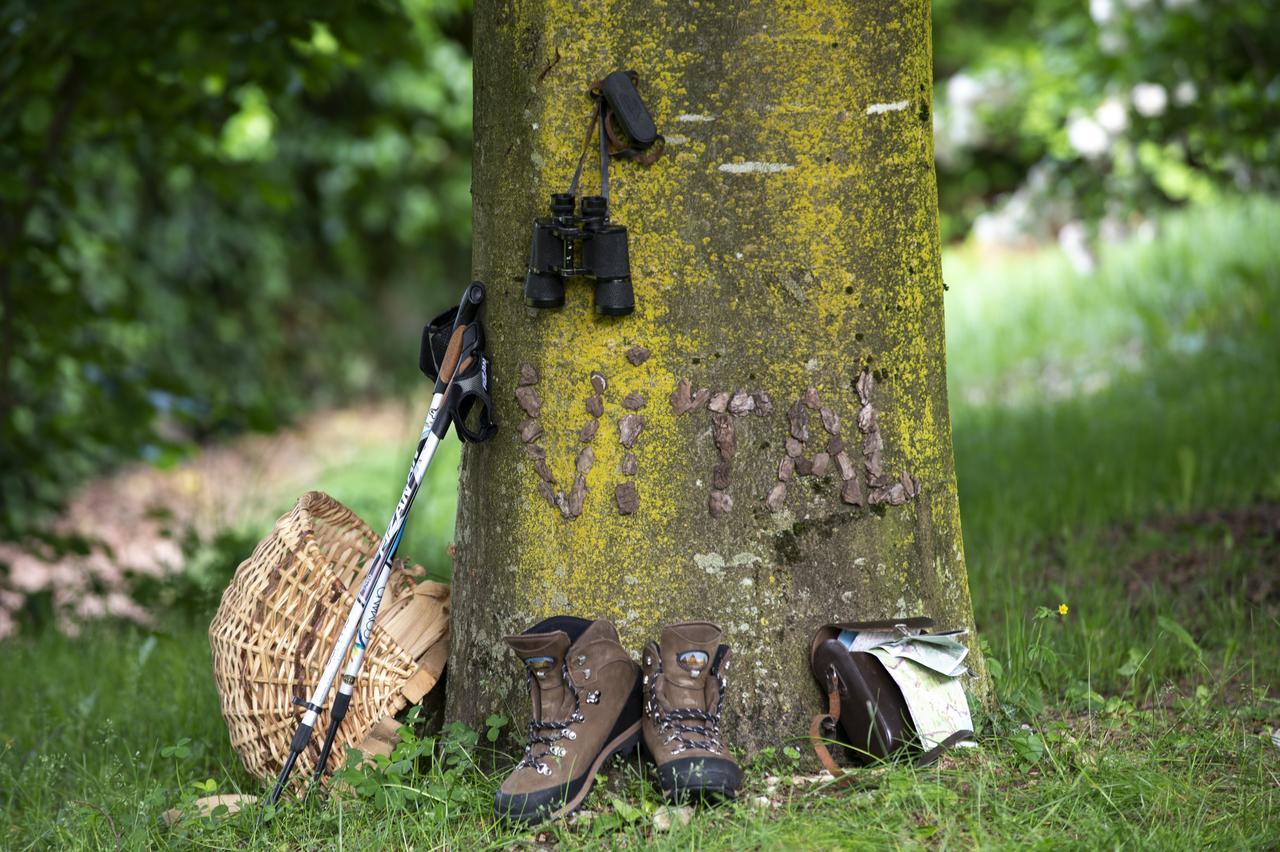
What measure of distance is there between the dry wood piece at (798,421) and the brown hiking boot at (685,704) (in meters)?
0.44

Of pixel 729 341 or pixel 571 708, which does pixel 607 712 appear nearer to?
pixel 571 708

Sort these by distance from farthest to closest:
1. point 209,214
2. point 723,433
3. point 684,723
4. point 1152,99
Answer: point 209,214, point 1152,99, point 723,433, point 684,723

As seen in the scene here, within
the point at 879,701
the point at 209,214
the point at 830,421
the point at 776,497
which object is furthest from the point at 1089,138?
the point at 209,214

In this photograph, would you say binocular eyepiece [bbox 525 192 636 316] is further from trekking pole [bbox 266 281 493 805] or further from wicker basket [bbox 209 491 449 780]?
wicker basket [bbox 209 491 449 780]

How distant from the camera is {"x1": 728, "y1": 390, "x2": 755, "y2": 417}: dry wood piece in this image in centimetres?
260

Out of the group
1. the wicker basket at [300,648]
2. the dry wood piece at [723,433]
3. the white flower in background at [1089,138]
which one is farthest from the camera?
the white flower in background at [1089,138]

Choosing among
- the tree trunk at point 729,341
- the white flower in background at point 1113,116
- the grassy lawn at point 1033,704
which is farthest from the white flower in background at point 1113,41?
the tree trunk at point 729,341

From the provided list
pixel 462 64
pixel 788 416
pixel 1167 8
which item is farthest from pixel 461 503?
pixel 462 64

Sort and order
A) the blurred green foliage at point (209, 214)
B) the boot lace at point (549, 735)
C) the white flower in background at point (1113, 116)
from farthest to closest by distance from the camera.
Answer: the white flower in background at point (1113, 116) < the blurred green foliage at point (209, 214) < the boot lace at point (549, 735)

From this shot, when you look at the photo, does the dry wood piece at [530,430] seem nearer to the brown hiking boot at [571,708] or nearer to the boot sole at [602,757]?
the brown hiking boot at [571,708]

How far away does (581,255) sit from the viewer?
2578 millimetres

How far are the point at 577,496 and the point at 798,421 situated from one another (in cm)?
49

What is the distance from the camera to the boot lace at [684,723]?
8.07 ft

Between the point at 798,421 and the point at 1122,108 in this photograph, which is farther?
the point at 1122,108
